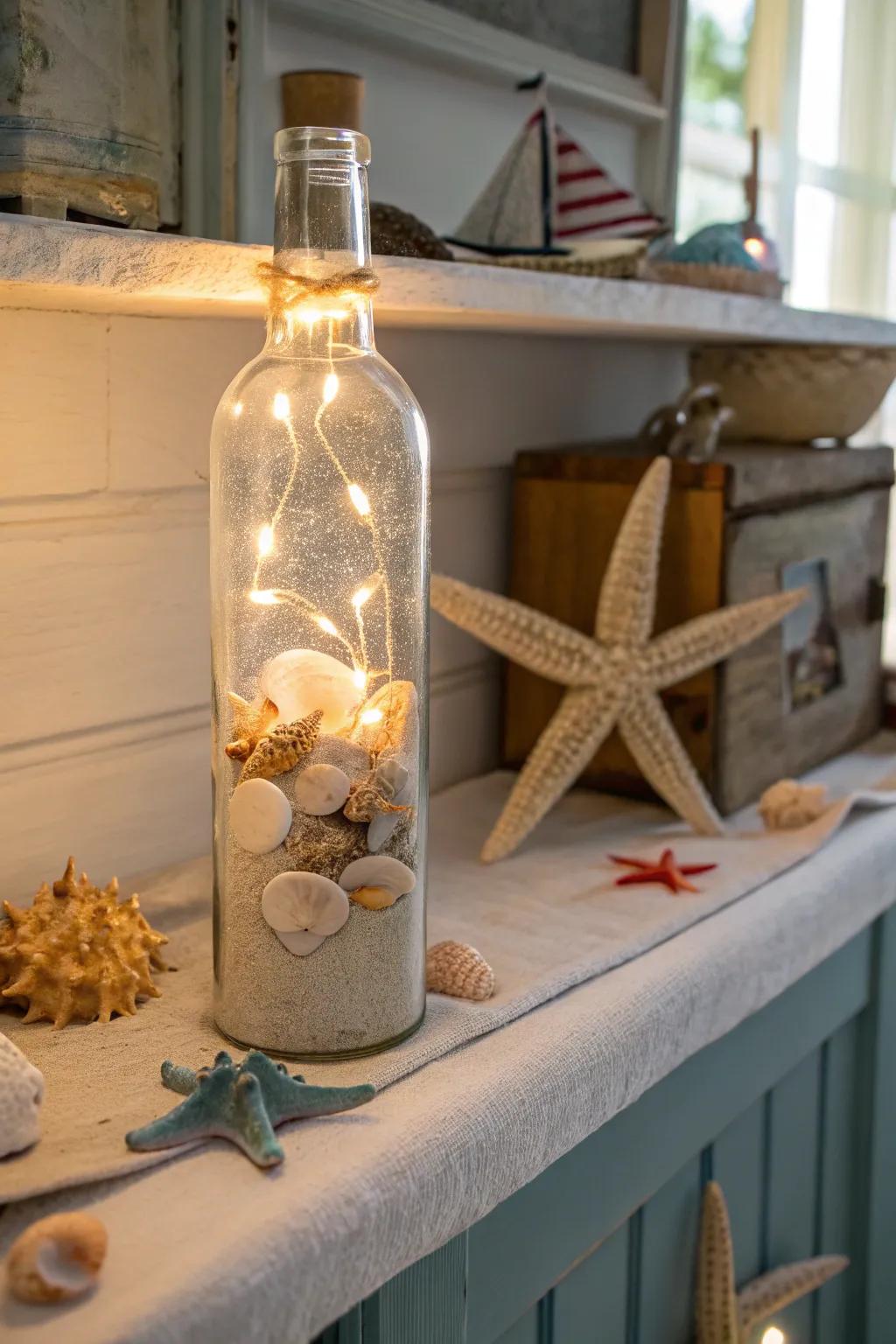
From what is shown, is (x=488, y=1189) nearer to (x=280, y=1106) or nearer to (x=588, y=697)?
(x=280, y=1106)

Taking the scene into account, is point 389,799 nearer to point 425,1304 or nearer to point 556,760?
point 425,1304

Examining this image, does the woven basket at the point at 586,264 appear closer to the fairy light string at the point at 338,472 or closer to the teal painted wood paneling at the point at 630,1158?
the fairy light string at the point at 338,472

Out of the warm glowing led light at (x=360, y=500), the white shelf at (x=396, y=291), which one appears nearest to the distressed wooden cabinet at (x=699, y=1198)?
the warm glowing led light at (x=360, y=500)

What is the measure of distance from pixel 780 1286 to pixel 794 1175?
0.26 feet

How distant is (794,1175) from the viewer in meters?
0.99

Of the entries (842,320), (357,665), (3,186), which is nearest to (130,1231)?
(357,665)

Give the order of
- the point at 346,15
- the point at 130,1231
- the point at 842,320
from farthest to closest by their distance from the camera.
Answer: the point at 842,320 → the point at 346,15 → the point at 130,1231

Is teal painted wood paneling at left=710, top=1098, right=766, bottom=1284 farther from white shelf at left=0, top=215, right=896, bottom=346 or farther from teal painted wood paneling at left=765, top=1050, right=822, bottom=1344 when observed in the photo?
white shelf at left=0, top=215, right=896, bottom=346

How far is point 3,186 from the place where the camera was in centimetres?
56

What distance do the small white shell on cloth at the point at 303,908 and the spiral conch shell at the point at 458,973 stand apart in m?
0.11

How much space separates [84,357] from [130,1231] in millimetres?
495

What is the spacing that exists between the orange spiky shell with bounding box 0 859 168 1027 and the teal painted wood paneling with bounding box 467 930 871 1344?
8.4 inches

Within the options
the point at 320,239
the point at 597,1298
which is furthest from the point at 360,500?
the point at 597,1298

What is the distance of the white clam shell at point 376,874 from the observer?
0.62m
